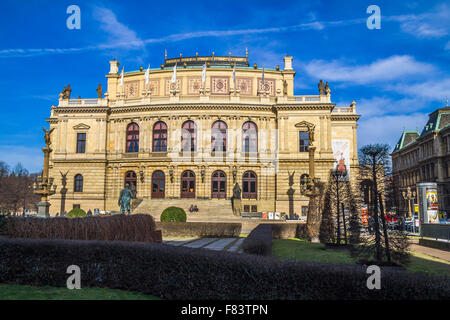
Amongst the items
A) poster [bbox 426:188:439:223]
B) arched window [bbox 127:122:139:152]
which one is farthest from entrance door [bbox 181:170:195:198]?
poster [bbox 426:188:439:223]

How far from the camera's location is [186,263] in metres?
7.40

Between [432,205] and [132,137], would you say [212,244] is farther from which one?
[132,137]

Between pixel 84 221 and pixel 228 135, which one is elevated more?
pixel 228 135

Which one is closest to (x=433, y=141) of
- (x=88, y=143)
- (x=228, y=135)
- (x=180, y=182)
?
(x=228, y=135)

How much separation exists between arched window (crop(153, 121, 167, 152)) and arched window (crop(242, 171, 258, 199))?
39.1 ft

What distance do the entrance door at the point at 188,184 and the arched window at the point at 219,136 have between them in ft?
16.1

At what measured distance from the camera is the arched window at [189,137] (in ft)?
156

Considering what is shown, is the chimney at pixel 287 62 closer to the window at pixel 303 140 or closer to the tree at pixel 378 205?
the window at pixel 303 140

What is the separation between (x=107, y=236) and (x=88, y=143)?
40.5 meters

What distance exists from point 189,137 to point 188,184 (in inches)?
256

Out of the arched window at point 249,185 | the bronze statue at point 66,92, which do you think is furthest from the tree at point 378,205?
the bronze statue at point 66,92

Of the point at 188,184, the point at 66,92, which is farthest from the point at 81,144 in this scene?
the point at 188,184

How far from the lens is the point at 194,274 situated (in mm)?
7203
